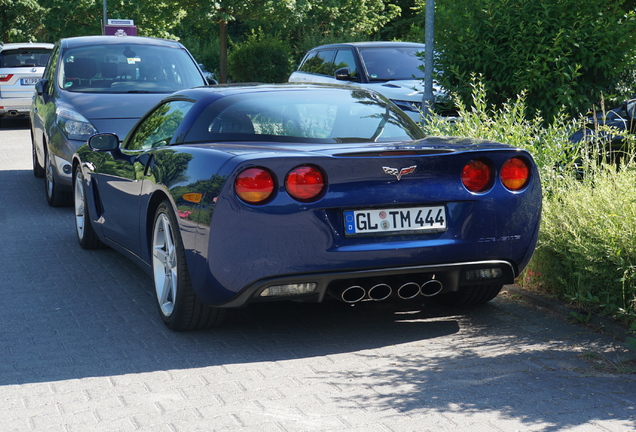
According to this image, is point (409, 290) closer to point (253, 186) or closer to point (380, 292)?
point (380, 292)

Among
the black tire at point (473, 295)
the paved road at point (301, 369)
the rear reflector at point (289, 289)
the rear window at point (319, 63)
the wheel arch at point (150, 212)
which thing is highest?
the rear window at point (319, 63)

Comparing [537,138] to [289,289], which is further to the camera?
[537,138]

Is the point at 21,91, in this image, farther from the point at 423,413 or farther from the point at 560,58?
the point at 423,413

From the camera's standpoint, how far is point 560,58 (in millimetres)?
8922

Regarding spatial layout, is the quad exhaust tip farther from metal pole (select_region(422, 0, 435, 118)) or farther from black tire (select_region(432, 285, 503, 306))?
metal pole (select_region(422, 0, 435, 118))

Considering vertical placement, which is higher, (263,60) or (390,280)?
(263,60)

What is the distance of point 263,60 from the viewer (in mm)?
34250

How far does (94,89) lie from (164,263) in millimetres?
5918

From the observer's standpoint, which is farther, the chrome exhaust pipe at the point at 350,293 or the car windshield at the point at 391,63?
the car windshield at the point at 391,63

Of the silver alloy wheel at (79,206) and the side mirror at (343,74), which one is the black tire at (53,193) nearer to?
the silver alloy wheel at (79,206)

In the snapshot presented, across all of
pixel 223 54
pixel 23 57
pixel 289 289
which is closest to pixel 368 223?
pixel 289 289

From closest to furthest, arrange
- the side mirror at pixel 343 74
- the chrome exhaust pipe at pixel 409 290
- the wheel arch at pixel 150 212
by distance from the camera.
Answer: the chrome exhaust pipe at pixel 409 290 < the wheel arch at pixel 150 212 < the side mirror at pixel 343 74

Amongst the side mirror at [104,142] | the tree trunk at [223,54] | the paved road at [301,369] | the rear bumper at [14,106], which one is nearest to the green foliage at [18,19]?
the tree trunk at [223,54]

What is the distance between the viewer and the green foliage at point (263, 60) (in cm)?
3425
